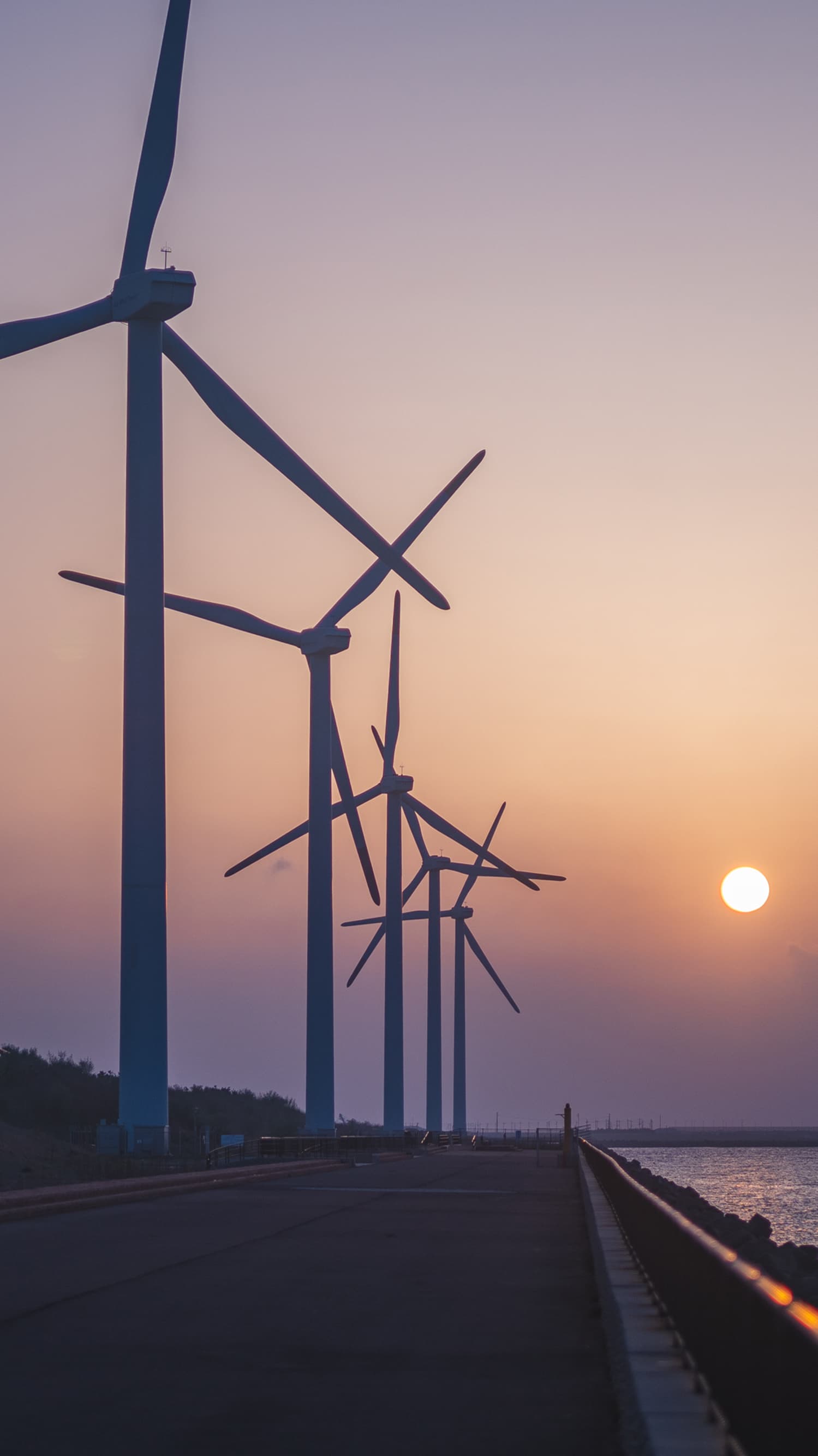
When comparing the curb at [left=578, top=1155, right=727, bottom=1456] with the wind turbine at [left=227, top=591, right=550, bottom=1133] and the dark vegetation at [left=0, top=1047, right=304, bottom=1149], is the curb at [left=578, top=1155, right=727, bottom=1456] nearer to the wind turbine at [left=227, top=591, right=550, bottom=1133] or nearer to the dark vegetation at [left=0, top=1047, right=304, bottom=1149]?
the dark vegetation at [left=0, top=1047, right=304, bottom=1149]

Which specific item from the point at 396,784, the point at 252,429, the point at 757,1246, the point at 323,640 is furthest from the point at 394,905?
the point at 757,1246

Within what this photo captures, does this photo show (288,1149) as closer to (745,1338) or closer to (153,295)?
(153,295)

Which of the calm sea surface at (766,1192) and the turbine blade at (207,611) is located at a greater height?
the turbine blade at (207,611)

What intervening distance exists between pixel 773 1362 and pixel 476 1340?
22.6 feet

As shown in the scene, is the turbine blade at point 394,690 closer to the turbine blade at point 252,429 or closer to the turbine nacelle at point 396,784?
the turbine nacelle at point 396,784

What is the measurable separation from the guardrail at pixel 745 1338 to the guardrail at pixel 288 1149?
3842 centimetres

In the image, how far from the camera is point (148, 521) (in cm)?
4228

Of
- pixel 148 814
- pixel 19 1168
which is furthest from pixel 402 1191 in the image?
pixel 19 1168

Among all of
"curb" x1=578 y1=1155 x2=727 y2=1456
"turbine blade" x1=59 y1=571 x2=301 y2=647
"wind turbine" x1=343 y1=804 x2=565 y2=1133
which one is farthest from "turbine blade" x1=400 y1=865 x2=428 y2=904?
"curb" x1=578 y1=1155 x2=727 y2=1456

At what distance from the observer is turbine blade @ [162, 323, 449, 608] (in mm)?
45719

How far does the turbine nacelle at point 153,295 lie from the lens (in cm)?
4400

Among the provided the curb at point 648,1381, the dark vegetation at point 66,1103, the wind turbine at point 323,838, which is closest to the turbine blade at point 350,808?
the wind turbine at point 323,838

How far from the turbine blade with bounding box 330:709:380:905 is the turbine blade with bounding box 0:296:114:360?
29.2 meters

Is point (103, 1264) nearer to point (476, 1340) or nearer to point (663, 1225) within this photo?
Answer: point (476, 1340)
